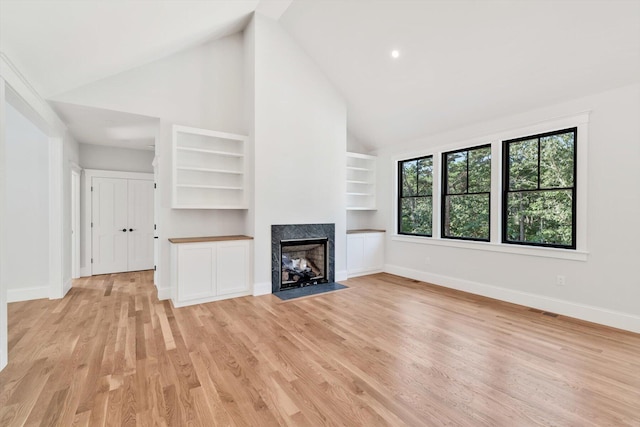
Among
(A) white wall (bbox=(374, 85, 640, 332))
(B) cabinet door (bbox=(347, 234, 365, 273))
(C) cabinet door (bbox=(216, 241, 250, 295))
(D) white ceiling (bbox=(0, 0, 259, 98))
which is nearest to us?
(D) white ceiling (bbox=(0, 0, 259, 98))

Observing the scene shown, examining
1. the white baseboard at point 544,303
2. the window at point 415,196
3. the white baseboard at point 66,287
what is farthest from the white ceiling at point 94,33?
the white baseboard at point 544,303

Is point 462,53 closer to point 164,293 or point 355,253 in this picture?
point 355,253

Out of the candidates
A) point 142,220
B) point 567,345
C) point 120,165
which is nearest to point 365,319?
point 567,345

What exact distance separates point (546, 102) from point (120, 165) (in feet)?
24.4

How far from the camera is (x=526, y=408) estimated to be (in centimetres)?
190

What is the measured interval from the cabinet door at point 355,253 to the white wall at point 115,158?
4.64 meters

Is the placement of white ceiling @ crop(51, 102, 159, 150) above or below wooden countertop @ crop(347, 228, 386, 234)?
above

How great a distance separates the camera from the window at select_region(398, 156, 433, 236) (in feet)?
17.6

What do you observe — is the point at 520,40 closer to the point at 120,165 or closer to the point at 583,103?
the point at 583,103

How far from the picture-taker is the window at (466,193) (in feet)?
→ 14.8

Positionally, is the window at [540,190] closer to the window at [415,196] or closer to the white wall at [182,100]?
the window at [415,196]

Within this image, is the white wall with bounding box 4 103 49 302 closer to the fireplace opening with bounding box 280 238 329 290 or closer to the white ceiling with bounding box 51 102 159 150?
the white ceiling with bounding box 51 102 159 150

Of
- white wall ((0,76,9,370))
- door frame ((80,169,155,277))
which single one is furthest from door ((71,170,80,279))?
white wall ((0,76,9,370))

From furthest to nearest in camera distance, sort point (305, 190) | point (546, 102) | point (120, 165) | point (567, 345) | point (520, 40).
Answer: point (120, 165) < point (305, 190) < point (546, 102) < point (520, 40) < point (567, 345)
